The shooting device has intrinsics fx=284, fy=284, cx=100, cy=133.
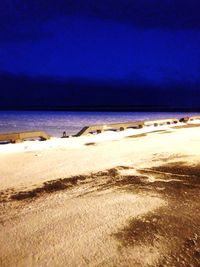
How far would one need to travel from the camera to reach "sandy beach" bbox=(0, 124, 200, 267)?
372 cm

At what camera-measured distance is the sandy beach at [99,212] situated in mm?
3719

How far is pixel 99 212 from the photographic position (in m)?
5.05

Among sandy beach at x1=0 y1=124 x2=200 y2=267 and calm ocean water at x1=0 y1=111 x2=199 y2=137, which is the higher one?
sandy beach at x1=0 y1=124 x2=200 y2=267

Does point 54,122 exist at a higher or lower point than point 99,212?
lower


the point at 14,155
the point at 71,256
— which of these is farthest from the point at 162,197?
the point at 14,155

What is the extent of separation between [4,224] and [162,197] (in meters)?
3.02

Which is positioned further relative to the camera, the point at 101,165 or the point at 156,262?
the point at 101,165

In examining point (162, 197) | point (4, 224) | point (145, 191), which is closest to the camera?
point (4, 224)

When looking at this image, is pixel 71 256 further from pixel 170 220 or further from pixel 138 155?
pixel 138 155

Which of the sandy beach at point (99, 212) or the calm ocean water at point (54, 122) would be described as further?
the calm ocean water at point (54, 122)

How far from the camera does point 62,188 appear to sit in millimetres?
6430

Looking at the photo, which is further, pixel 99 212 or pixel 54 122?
pixel 54 122

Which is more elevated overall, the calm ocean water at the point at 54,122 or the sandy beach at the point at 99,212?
the sandy beach at the point at 99,212

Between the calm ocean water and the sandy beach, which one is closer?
the sandy beach
